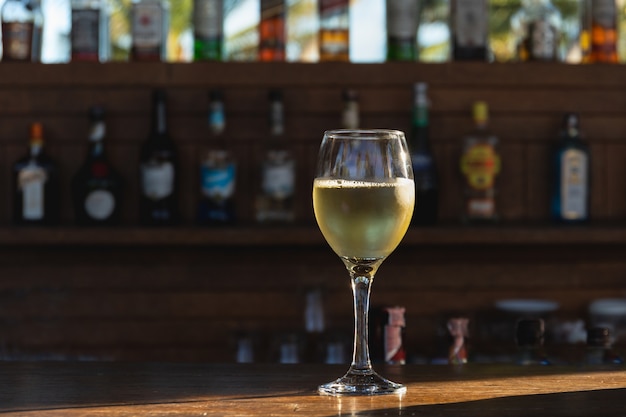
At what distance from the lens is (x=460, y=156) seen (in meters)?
2.12

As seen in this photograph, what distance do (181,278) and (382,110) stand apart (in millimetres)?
565

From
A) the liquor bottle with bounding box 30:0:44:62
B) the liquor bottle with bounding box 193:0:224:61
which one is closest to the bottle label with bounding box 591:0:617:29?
the liquor bottle with bounding box 193:0:224:61

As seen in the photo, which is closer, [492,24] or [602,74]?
[602,74]

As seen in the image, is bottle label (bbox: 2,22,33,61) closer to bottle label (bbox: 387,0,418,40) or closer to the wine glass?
bottle label (bbox: 387,0,418,40)

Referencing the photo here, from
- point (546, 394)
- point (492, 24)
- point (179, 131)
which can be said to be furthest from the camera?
point (492, 24)

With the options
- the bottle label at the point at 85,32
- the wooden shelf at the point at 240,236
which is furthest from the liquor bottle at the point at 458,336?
the bottle label at the point at 85,32

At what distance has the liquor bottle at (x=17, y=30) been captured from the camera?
206cm

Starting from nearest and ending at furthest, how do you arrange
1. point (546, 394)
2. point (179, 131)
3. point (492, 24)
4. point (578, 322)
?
point (546, 394) → point (578, 322) → point (179, 131) → point (492, 24)

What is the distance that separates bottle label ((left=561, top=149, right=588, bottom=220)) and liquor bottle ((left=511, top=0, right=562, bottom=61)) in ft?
0.74

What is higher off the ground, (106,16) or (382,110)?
(106,16)

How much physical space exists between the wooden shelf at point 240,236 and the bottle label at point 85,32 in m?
0.40

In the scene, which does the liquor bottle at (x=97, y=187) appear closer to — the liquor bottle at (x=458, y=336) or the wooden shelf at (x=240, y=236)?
the wooden shelf at (x=240, y=236)

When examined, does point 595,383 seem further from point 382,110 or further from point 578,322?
point 382,110

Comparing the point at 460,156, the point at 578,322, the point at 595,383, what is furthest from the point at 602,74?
the point at 595,383
